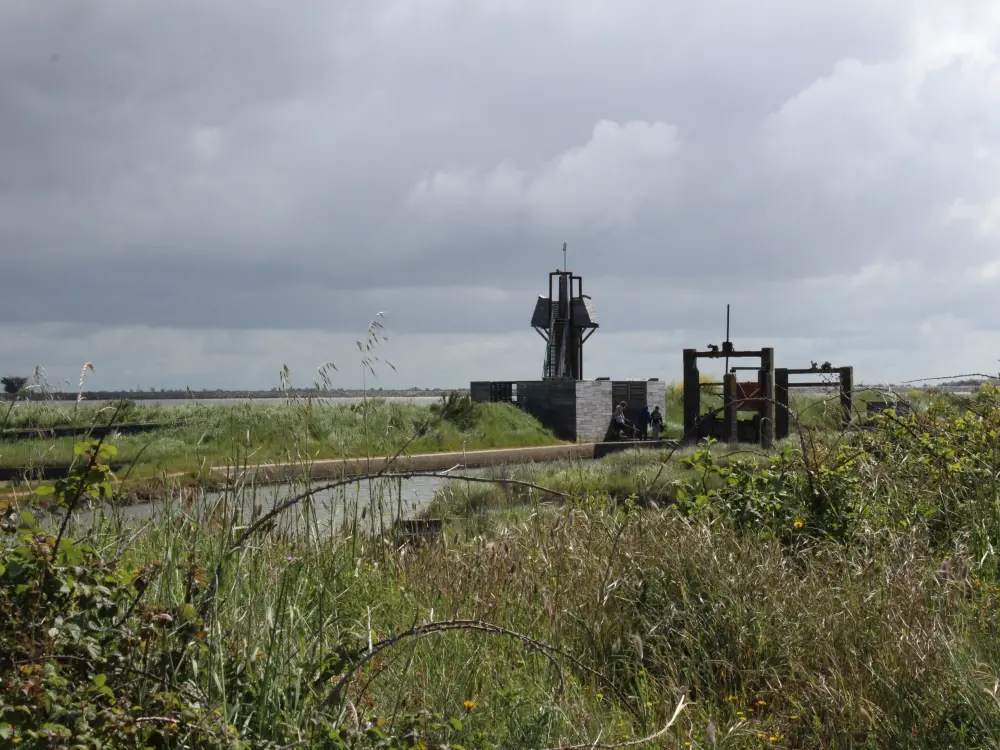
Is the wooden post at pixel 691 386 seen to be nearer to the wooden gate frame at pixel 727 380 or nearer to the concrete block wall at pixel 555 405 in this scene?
the wooden gate frame at pixel 727 380

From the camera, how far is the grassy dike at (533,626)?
2.56 m

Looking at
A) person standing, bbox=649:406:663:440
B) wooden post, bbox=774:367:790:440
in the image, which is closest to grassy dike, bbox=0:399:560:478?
person standing, bbox=649:406:663:440

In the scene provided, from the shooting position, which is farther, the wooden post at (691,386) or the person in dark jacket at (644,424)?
the person in dark jacket at (644,424)

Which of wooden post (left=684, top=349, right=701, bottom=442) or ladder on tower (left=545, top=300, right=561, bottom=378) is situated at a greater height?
ladder on tower (left=545, top=300, right=561, bottom=378)

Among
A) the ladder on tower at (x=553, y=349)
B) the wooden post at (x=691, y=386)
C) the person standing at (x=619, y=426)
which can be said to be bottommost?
the person standing at (x=619, y=426)

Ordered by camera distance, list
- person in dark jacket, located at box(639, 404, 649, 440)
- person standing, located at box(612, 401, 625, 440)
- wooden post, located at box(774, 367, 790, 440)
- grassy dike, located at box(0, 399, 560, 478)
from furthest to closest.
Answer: person in dark jacket, located at box(639, 404, 649, 440), person standing, located at box(612, 401, 625, 440), wooden post, located at box(774, 367, 790, 440), grassy dike, located at box(0, 399, 560, 478)

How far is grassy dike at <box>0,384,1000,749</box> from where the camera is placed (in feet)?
8.39

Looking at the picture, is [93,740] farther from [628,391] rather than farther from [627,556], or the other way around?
[628,391]

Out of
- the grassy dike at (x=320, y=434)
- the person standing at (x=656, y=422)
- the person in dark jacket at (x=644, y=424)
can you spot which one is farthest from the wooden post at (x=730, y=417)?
the person standing at (x=656, y=422)

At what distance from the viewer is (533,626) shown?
4129 millimetres

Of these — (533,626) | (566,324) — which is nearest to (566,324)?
(566,324)

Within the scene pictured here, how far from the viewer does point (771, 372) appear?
59.0ft

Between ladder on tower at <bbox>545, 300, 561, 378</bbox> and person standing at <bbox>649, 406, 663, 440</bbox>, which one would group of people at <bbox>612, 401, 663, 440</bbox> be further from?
ladder on tower at <bbox>545, 300, 561, 378</bbox>

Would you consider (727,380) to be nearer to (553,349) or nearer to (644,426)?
(644,426)
